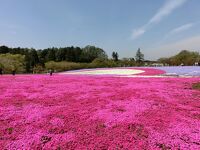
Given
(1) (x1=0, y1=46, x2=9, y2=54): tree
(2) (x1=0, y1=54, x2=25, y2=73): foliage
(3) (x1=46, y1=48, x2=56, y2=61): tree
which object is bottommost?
(2) (x1=0, y1=54, x2=25, y2=73): foliage

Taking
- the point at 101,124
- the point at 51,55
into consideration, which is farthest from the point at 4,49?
the point at 101,124

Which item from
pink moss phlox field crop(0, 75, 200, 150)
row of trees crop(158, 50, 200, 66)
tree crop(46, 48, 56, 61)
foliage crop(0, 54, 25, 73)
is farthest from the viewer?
tree crop(46, 48, 56, 61)

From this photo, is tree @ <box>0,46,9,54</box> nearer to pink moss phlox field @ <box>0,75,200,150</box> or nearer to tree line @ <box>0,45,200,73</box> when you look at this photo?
tree line @ <box>0,45,200,73</box>

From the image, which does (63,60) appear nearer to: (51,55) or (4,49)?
(51,55)

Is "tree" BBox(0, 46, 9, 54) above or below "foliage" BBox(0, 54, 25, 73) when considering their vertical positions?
above

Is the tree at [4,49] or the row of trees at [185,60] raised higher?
the tree at [4,49]

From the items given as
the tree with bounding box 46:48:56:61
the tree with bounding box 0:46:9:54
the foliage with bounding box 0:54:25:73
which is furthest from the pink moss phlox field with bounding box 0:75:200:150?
the tree with bounding box 0:46:9:54

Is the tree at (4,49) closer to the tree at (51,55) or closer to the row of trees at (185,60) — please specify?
the tree at (51,55)

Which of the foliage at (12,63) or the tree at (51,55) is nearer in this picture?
the foliage at (12,63)

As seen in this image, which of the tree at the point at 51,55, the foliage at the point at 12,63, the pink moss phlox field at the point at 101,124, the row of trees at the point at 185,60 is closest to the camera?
the pink moss phlox field at the point at 101,124

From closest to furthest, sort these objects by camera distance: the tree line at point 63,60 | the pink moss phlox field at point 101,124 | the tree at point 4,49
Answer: the pink moss phlox field at point 101,124, the tree line at point 63,60, the tree at point 4,49

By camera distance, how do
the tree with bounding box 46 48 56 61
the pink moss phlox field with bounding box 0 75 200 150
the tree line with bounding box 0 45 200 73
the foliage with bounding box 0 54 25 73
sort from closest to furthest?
1. the pink moss phlox field with bounding box 0 75 200 150
2. the foliage with bounding box 0 54 25 73
3. the tree line with bounding box 0 45 200 73
4. the tree with bounding box 46 48 56 61

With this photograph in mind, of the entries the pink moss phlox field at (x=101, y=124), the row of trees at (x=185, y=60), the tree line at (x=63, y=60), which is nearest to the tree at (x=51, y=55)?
the tree line at (x=63, y=60)

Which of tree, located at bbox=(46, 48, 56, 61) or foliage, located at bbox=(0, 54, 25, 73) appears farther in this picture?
tree, located at bbox=(46, 48, 56, 61)
